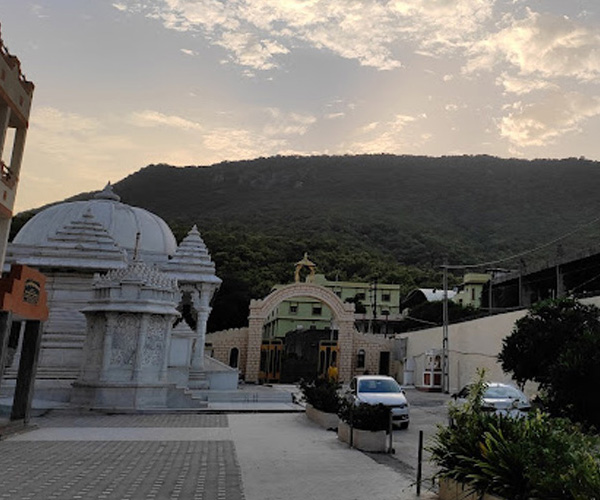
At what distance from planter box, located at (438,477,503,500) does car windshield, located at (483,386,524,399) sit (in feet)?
29.4

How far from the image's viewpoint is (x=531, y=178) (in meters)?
121

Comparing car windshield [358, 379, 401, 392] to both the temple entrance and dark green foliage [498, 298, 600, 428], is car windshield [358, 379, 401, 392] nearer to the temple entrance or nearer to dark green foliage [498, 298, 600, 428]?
dark green foliage [498, 298, 600, 428]

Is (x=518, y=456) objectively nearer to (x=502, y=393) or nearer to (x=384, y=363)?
(x=502, y=393)

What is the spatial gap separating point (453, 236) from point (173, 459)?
8846cm

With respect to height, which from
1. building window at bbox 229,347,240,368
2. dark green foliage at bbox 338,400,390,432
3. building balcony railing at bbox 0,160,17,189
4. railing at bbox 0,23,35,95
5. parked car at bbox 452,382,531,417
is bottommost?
dark green foliage at bbox 338,400,390,432

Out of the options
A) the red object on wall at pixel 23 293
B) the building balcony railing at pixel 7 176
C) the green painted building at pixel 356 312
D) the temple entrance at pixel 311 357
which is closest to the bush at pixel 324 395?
the red object on wall at pixel 23 293

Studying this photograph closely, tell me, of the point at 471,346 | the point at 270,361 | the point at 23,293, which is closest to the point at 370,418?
A: the point at 23,293

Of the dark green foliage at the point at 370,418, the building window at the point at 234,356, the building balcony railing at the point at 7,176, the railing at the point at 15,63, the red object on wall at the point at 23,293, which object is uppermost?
the railing at the point at 15,63

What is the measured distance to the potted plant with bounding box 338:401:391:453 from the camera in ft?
36.8

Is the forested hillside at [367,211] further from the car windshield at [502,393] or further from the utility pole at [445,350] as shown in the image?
the car windshield at [502,393]

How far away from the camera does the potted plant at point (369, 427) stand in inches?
442

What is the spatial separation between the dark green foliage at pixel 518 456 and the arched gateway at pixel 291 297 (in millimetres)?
30619

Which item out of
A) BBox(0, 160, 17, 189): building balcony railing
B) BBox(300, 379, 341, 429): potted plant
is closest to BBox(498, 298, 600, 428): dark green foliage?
BBox(300, 379, 341, 429): potted plant

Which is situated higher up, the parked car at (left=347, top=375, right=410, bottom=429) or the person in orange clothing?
the person in orange clothing
